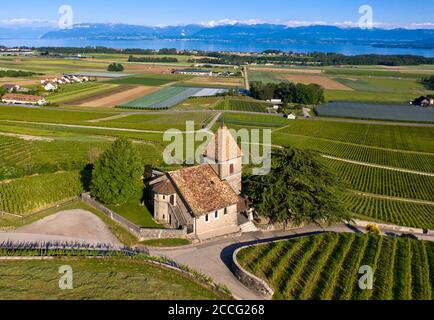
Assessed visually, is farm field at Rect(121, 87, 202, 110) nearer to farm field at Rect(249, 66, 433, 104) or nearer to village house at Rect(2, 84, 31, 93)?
village house at Rect(2, 84, 31, 93)

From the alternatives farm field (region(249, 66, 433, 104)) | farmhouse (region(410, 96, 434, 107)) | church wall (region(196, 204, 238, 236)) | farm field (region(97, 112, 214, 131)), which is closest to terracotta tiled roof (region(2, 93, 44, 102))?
farm field (region(97, 112, 214, 131))

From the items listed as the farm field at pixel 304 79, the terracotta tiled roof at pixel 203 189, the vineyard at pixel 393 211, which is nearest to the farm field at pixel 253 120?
the vineyard at pixel 393 211

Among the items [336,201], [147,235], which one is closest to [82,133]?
[147,235]

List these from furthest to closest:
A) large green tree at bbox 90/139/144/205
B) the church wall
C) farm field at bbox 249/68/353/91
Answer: farm field at bbox 249/68/353/91 → large green tree at bbox 90/139/144/205 → the church wall

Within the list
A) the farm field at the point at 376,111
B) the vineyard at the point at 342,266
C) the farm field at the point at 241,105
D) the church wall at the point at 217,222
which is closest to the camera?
the vineyard at the point at 342,266
